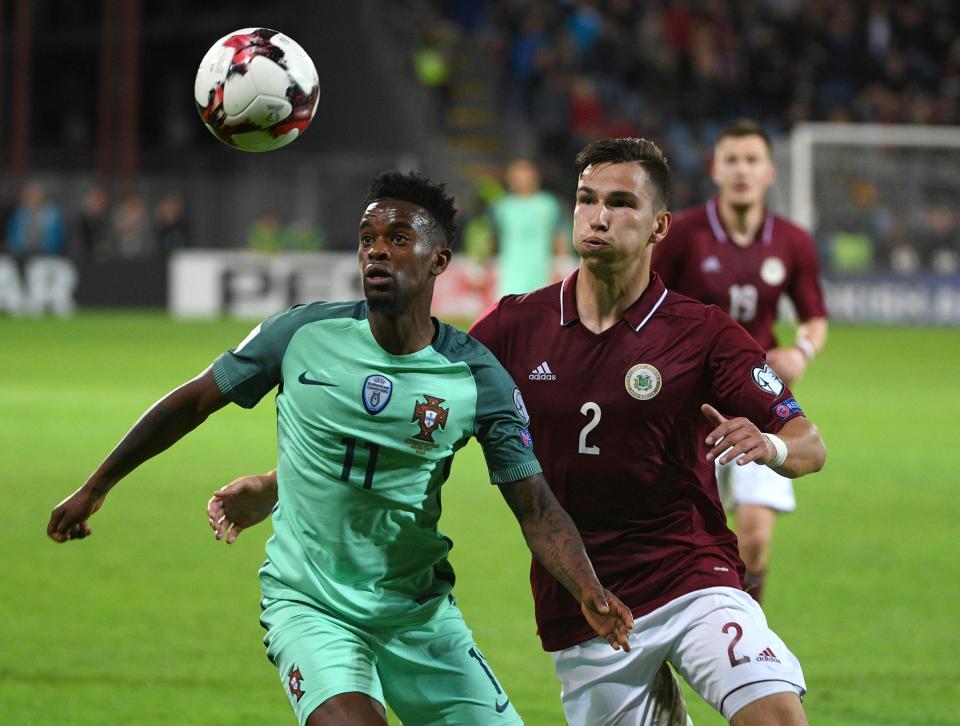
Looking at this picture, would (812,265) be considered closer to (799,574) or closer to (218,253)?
(799,574)

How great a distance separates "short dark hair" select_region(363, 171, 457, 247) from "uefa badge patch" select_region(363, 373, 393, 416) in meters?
0.45

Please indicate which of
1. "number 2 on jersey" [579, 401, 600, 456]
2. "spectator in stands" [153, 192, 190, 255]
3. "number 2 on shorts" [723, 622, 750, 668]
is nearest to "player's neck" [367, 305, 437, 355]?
"number 2 on jersey" [579, 401, 600, 456]

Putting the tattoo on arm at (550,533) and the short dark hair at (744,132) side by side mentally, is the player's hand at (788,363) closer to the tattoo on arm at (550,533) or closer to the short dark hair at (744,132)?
the short dark hair at (744,132)

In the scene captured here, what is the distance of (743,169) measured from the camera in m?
7.75

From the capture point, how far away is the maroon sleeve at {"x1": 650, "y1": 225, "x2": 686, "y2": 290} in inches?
302

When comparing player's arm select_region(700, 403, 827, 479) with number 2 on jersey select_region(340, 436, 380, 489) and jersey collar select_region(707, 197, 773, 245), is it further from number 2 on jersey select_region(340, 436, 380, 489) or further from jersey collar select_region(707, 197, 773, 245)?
jersey collar select_region(707, 197, 773, 245)

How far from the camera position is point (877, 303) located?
87.0 ft

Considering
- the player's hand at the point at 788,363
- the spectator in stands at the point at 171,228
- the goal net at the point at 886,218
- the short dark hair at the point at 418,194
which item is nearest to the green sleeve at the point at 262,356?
the short dark hair at the point at 418,194

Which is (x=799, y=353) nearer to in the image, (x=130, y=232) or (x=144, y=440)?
(x=144, y=440)

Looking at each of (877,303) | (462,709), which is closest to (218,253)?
(877,303)

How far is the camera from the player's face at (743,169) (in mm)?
7750

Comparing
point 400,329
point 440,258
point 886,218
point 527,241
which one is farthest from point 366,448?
point 886,218

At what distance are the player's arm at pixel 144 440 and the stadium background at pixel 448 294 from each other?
1649mm

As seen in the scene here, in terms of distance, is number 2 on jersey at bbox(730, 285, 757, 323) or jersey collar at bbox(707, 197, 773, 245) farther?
jersey collar at bbox(707, 197, 773, 245)
